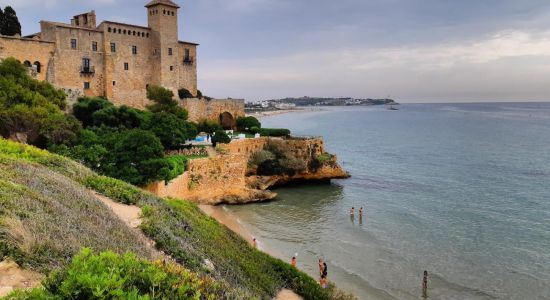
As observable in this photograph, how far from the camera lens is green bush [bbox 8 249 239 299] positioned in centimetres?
468

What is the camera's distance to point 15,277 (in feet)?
18.6

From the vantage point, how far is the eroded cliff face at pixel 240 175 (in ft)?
96.5

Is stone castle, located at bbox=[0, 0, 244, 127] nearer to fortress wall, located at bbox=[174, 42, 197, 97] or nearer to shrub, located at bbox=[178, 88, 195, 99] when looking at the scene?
fortress wall, located at bbox=[174, 42, 197, 97]

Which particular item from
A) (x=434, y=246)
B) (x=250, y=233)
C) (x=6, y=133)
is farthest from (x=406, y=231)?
(x=6, y=133)

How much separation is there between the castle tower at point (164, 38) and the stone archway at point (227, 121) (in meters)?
7.39

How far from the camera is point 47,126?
80.7 ft

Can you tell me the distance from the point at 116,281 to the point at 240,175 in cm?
2849

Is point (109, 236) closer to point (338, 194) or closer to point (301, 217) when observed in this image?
point (301, 217)

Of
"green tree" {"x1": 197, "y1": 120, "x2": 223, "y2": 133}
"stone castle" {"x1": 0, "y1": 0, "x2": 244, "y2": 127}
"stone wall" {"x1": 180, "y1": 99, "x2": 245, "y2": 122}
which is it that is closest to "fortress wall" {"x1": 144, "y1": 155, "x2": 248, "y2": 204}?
"green tree" {"x1": 197, "y1": 120, "x2": 223, "y2": 133}

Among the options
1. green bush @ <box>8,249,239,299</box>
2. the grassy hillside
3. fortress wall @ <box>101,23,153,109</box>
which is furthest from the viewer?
fortress wall @ <box>101,23,153,109</box>

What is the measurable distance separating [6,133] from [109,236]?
812 inches

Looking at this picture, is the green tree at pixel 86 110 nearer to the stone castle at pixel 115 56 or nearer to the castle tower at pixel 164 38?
the stone castle at pixel 115 56

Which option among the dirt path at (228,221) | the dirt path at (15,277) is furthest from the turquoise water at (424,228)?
the dirt path at (15,277)

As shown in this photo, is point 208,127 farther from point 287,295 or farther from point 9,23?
point 287,295
